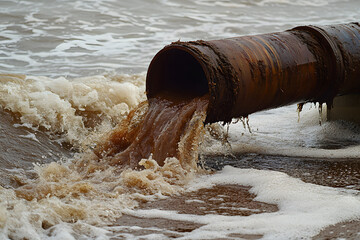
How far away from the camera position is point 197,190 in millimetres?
4180

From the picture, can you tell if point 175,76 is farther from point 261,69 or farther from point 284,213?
point 284,213

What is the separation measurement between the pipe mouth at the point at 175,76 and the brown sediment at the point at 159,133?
0.13 metres

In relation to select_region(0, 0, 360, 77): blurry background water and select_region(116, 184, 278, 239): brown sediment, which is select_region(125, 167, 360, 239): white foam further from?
select_region(0, 0, 360, 77): blurry background water

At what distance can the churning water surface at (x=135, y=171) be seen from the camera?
3350mm

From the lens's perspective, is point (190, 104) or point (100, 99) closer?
point (190, 104)

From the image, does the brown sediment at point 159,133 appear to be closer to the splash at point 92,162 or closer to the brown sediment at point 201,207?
the splash at point 92,162

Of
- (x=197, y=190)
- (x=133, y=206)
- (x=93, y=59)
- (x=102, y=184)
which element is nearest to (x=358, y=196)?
(x=197, y=190)

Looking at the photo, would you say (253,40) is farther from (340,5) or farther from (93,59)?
(340,5)

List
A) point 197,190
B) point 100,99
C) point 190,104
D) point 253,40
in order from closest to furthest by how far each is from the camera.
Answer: point 197,190
point 190,104
point 253,40
point 100,99

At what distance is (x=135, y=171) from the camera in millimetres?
4340

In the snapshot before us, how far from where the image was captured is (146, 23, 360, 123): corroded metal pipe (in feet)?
15.2

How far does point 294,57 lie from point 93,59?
16.4 ft

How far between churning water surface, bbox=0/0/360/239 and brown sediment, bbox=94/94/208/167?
139mm

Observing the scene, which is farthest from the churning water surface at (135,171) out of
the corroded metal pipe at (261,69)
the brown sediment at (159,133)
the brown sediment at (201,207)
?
the corroded metal pipe at (261,69)
